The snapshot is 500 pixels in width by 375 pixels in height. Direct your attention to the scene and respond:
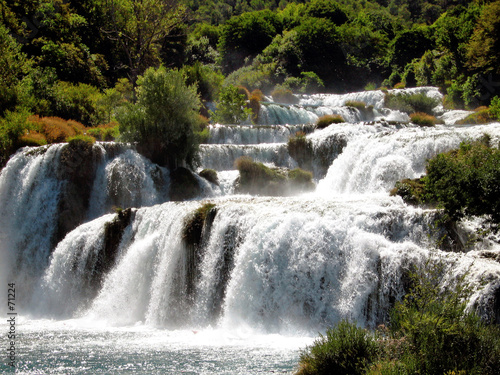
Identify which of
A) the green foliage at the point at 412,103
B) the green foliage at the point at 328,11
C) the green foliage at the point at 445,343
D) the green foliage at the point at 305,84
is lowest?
the green foliage at the point at 445,343

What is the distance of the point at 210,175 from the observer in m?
25.5

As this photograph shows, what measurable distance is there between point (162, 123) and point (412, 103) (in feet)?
75.2

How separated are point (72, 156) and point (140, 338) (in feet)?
38.6

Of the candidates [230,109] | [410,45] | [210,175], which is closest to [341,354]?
[210,175]

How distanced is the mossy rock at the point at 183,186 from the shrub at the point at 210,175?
678 mm

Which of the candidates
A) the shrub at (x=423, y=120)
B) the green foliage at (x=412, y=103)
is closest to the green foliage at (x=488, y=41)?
the green foliage at (x=412, y=103)

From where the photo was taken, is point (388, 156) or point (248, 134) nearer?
point (388, 156)

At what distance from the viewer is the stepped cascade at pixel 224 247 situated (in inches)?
536

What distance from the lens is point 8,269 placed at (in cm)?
2123

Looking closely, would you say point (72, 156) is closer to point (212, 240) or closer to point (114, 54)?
point (212, 240)

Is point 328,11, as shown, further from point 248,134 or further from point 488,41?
point 248,134

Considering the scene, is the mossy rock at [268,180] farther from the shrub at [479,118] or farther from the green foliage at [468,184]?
the shrub at [479,118]

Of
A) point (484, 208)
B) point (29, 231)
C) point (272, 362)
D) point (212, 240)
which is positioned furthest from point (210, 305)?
point (29, 231)

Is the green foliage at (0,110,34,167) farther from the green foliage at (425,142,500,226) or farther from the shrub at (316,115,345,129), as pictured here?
the green foliage at (425,142,500,226)
